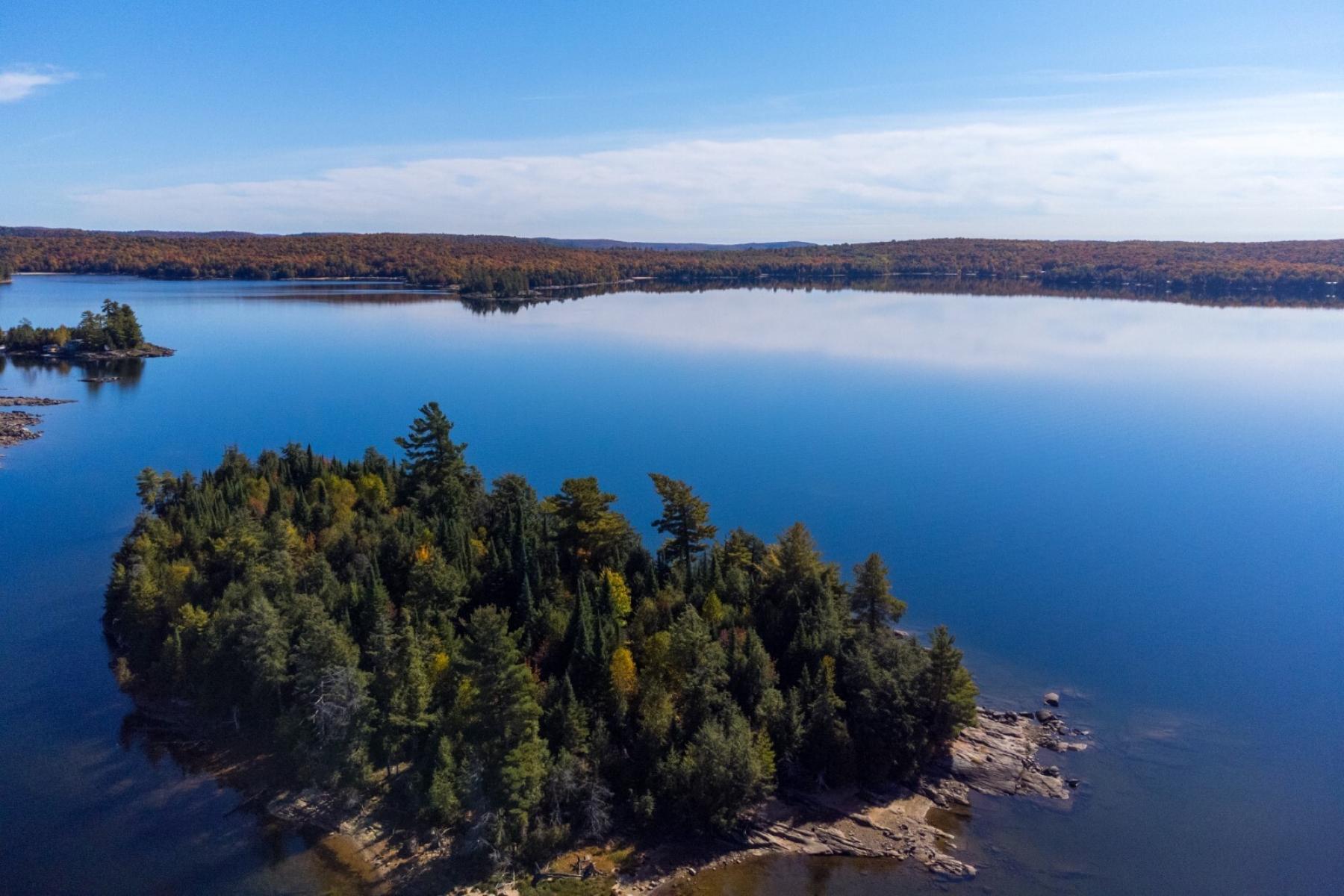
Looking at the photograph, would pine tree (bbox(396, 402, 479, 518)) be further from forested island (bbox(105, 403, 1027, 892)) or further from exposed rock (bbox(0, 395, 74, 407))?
exposed rock (bbox(0, 395, 74, 407))

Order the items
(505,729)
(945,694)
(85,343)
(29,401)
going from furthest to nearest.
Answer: (85,343) → (29,401) → (945,694) → (505,729)

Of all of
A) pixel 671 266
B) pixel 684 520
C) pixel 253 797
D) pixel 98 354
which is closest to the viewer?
pixel 253 797

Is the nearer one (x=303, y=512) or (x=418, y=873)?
(x=418, y=873)

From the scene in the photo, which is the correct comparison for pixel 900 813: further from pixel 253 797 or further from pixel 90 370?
pixel 90 370

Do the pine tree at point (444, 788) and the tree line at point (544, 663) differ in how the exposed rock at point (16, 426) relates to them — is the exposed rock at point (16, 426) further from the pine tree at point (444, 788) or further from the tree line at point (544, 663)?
the pine tree at point (444, 788)

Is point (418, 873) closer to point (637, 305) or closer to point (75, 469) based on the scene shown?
point (75, 469)

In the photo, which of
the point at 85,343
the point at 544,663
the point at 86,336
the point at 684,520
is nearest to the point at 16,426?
the point at 85,343

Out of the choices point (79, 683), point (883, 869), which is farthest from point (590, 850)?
point (79, 683)
